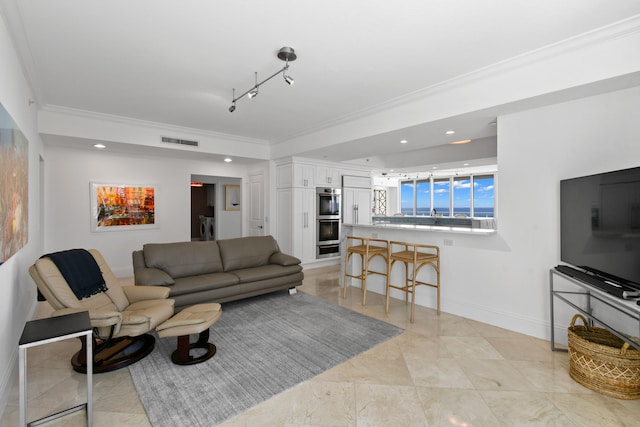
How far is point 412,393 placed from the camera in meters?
2.18

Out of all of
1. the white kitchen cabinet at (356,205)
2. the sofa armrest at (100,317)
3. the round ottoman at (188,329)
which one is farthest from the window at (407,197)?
the sofa armrest at (100,317)

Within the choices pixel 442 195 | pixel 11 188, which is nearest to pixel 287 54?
pixel 11 188

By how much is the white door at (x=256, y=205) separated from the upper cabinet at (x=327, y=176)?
4.23 ft

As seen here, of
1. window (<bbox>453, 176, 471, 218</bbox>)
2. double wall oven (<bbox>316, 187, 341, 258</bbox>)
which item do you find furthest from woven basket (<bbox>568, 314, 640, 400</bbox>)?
window (<bbox>453, 176, 471, 218</bbox>)

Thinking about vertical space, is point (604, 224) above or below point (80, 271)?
above

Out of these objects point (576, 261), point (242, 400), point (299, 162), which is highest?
point (299, 162)

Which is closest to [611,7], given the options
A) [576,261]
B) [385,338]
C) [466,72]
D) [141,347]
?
[466,72]

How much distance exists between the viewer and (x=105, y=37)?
8.03 ft

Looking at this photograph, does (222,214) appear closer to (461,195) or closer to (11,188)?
(11,188)

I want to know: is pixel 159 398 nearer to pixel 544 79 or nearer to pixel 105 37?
pixel 105 37

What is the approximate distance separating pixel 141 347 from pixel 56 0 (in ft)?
9.08

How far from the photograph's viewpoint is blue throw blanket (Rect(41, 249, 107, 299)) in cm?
254

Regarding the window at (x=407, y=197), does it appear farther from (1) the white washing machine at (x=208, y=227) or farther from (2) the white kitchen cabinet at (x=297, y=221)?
(1) the white washing machine at (x=208, y=227)

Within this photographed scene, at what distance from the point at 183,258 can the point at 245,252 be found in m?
0.87
